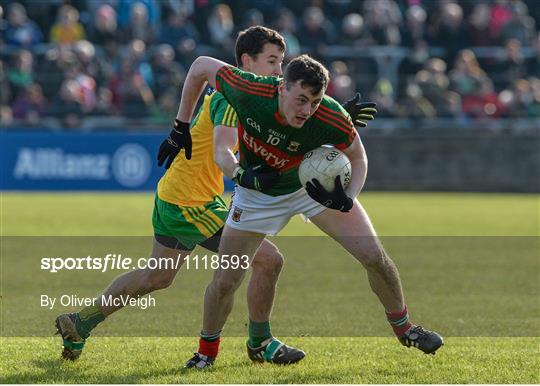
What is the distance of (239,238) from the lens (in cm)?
740

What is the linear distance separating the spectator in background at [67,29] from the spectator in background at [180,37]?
1.74 metres

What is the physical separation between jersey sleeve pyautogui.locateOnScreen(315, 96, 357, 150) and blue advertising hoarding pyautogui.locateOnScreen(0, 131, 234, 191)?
52.8ft

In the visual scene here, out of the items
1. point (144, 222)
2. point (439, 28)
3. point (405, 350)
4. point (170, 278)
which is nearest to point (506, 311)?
point (405, 350)

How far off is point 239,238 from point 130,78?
663 inches

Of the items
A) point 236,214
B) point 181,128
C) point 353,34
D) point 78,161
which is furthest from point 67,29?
point 236,214

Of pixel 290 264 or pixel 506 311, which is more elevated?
pixel 506 311

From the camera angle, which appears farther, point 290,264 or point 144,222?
point 144,222

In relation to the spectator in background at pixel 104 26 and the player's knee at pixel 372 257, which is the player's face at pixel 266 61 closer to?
the player's knee at pixel 372 257

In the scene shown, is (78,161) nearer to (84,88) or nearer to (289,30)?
(84,88)

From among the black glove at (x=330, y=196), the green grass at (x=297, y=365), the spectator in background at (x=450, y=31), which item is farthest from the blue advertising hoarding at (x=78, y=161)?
the black glove at (x=330, y=196)

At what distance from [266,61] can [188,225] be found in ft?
3.92

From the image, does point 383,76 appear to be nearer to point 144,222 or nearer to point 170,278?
point 144,222

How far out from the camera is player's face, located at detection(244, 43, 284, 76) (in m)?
7.77

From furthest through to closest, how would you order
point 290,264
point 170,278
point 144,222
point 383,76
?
point 383,76
point 144,222
point 290,264
point 170,278
